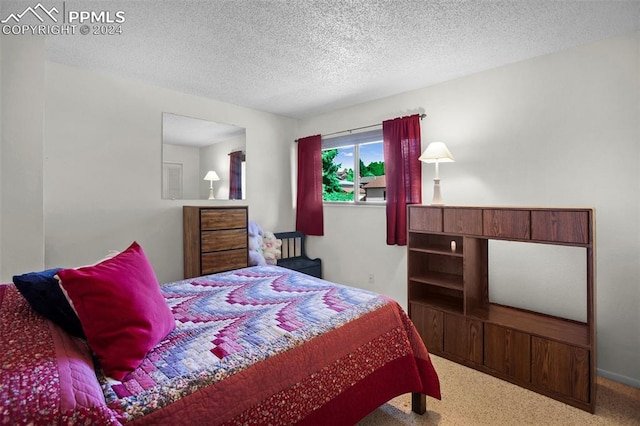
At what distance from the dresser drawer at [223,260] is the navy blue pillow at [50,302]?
85.6 inches

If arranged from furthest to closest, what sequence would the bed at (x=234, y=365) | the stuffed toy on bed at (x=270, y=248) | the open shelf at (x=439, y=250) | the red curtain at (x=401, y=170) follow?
the stuffed toy on bed at (x=270, y=248), the red curtain at (x=401, y=170), the open shelf at (x=439, y=250), the bed at (x=234, y=365)

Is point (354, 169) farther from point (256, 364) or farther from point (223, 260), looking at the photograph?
point (256, 364)

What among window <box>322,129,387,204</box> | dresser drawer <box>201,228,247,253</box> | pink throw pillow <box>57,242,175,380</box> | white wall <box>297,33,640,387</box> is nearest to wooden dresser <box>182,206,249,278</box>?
dresser drawer <box>201,228,247,253</box>

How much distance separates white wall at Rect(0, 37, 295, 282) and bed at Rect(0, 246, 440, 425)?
1101 millimetres

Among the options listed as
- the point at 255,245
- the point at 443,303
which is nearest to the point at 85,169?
the point at 255,245

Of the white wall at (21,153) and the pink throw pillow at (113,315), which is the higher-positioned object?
the white wall at (21,153)

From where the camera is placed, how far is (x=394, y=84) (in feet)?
10.7

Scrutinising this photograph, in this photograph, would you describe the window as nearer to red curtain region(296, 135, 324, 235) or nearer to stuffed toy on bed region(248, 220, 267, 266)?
red curtain region(296, 135, 324, 235)

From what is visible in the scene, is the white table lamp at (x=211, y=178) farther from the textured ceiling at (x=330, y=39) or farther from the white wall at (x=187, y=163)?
the textured ceiling at (x=330, y=39)

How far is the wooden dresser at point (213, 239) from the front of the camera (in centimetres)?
337

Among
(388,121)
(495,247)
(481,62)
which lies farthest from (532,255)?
(388,121)

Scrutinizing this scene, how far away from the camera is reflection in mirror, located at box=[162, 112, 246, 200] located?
352 centimetres

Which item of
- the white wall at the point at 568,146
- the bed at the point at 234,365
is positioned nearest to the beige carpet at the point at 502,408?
the bed at the point at 234,365

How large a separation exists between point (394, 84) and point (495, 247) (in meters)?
Answer: 1.93
